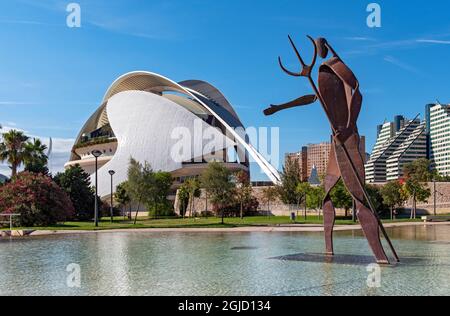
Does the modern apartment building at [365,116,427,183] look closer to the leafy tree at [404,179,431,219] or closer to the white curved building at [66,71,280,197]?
the white curved building at [66,71,280,197]

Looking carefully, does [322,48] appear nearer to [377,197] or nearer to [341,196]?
[341,196]

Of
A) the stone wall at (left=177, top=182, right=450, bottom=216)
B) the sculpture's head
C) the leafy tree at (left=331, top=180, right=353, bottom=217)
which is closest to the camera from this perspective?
the sculpture's head

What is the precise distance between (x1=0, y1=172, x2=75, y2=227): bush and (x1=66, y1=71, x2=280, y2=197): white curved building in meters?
23.0

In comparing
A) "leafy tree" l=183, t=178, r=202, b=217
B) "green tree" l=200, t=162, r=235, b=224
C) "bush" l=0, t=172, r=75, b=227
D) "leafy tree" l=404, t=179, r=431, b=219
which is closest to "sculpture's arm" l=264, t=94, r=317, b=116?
"bush" l=0, t=172, r=75, b=227

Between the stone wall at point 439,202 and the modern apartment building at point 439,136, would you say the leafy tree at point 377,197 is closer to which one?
the stone wall at point 439,202

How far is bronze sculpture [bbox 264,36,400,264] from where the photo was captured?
36.1ft

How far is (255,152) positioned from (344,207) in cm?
1501

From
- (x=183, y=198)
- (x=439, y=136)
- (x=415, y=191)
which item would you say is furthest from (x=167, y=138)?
(x=439, y=136)

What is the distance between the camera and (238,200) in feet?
139

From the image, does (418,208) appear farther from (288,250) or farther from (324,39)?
(324,39)

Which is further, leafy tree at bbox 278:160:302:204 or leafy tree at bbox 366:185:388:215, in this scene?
leafy tree at bbox 278:160:302:204

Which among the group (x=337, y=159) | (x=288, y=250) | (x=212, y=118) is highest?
(x=212, y=118)

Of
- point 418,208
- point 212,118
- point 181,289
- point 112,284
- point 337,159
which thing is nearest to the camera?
point 181,289
